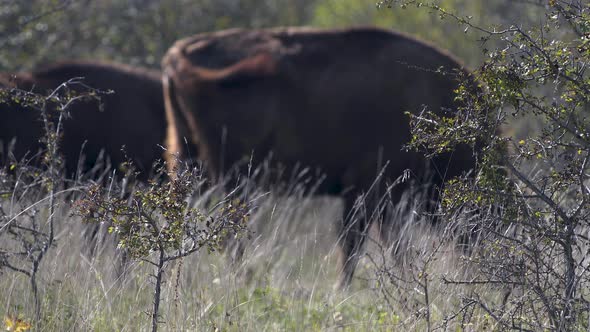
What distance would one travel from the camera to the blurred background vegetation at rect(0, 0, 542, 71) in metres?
11.3

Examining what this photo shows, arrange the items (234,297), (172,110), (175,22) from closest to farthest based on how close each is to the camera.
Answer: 1. (234,297)
2. (172,110)
3. (175,22)

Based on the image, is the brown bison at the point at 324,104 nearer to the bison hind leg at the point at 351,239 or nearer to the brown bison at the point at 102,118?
the bison hind leg at the point at 351,239

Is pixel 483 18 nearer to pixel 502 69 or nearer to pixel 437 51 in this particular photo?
pixel 437 51

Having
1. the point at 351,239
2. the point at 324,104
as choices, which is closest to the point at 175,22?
the point at 324,104

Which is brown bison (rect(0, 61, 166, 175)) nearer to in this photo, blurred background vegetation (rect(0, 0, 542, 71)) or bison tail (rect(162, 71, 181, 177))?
bison tail (rect(162, 71, 181, 177))

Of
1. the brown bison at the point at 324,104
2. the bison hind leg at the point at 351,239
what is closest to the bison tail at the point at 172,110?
the brown bison at the point at 324,104

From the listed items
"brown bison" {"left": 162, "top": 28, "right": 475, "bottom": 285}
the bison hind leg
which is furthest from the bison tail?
the bison hind leg

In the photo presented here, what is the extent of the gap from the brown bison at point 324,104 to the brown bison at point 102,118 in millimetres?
798

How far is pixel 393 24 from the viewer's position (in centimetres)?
1204

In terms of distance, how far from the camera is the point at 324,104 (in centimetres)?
721

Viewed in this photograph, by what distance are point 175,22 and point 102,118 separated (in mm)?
4403

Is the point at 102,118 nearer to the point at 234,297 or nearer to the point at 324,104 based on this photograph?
the point at 324,104

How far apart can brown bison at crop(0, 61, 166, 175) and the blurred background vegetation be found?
295cm

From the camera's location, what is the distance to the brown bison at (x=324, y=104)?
7172 millimetres
